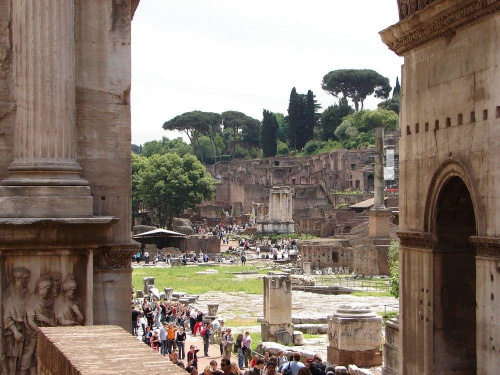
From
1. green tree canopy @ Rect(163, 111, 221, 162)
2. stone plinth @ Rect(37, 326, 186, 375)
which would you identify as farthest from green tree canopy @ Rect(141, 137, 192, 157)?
stone plinth @ Rect(37, 326, 186, 375)

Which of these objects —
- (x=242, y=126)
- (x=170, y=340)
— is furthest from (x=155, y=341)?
(x=242, y=126)

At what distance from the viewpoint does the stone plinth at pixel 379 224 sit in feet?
165

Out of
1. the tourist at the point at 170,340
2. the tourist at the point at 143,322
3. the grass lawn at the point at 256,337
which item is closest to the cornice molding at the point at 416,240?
the tourist at the point at 170,340

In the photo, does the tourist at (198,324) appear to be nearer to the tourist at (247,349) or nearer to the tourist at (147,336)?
the tourist at (147,336)

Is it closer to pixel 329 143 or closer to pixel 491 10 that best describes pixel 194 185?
pixel 329 143

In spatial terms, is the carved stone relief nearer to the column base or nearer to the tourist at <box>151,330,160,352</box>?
the column base

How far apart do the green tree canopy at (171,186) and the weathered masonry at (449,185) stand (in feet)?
197

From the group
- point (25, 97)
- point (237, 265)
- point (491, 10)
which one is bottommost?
point (237, 265)

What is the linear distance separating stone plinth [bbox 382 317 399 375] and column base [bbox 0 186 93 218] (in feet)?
23.3

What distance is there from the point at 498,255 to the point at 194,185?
2553 inches

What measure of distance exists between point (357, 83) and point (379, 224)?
6996 centimetres

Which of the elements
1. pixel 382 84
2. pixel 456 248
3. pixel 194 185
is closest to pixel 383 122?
pixel 382 84

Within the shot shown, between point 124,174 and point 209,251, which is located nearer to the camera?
point 124,174

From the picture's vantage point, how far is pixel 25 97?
8.11m
